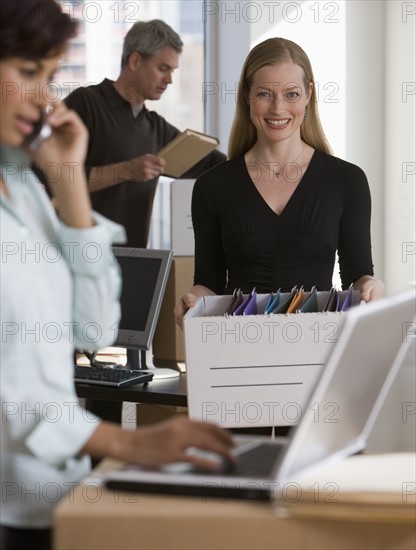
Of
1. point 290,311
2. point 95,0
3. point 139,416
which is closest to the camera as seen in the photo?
point 290,311

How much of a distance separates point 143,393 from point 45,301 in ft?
4.66

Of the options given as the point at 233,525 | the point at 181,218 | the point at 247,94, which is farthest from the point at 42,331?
the point at 181,218

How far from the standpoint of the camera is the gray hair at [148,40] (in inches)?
160

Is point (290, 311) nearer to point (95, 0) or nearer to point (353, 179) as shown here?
point (353, 179)

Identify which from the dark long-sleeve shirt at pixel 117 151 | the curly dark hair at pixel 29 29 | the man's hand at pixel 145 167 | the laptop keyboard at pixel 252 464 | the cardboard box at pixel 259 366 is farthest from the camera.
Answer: the dark long-sleeve shirt at pixel 117 151

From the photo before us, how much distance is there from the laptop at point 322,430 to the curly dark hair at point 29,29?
1.56 feet

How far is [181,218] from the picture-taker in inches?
151

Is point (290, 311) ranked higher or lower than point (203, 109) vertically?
lower

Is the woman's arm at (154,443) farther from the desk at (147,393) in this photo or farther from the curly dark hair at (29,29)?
the desk at (147,393)

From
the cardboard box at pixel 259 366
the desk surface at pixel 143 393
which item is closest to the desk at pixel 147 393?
the desk surface at pixel 143 393

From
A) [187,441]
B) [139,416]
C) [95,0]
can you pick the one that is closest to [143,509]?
[187,441]

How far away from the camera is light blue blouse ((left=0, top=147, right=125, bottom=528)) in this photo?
3.80 ft

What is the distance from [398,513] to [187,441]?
0.27 m

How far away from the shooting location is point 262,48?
263 centimetres
